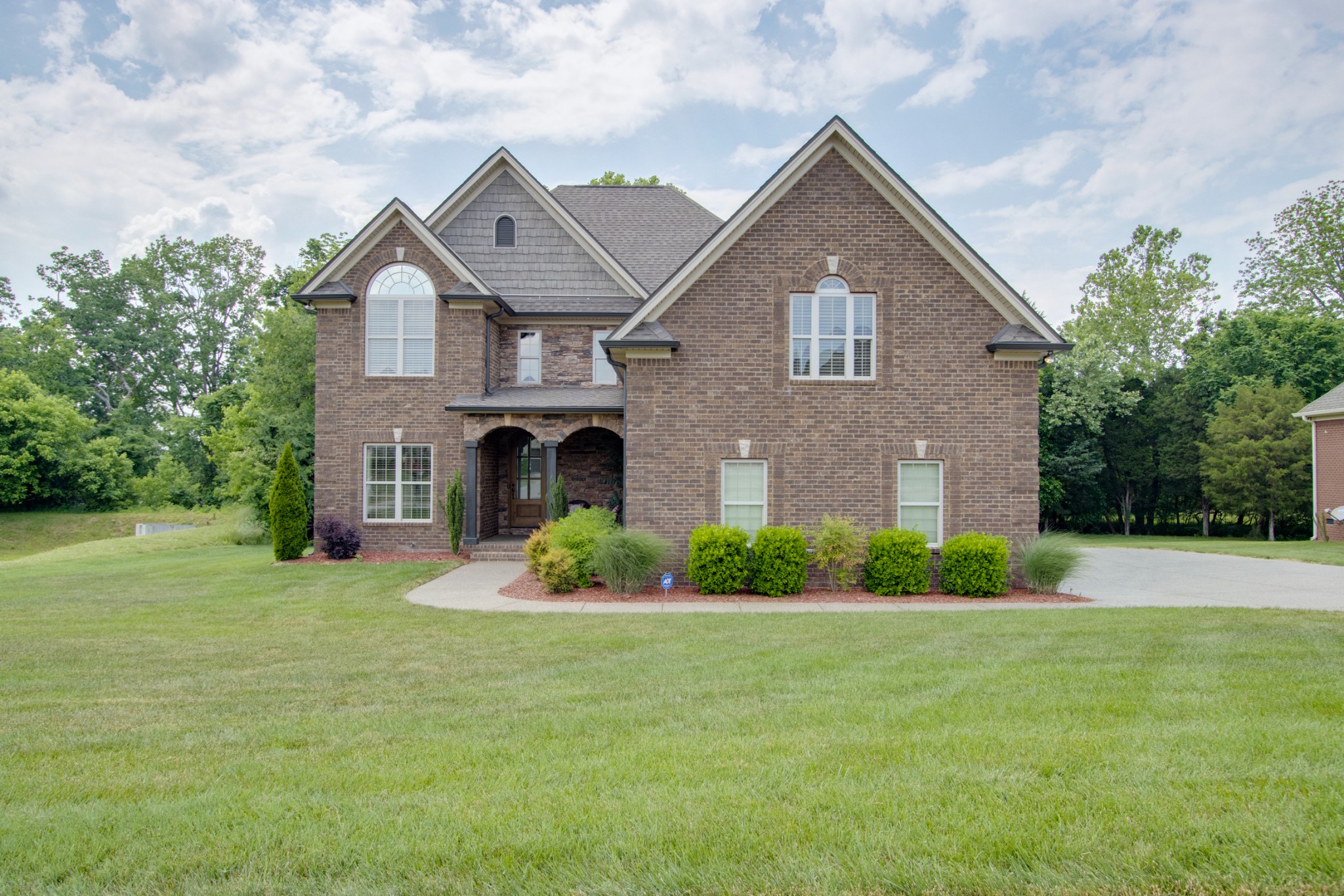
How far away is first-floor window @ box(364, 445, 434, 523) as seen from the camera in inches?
718

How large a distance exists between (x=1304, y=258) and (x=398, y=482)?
4554cm

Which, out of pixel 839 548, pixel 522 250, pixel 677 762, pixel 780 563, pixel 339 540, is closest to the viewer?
pixel 677 762

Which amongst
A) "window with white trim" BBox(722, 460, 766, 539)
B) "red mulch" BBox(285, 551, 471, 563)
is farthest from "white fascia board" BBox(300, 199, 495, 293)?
"window with white trim" BBox(722, 460, 766, 539)

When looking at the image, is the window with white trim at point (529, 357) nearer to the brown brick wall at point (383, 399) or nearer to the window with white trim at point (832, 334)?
the brown brick wall at point (383, 399)

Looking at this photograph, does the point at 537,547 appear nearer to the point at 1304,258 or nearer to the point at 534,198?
the point at 534,198

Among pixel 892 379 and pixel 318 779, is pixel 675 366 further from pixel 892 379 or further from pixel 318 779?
pixel 318 779

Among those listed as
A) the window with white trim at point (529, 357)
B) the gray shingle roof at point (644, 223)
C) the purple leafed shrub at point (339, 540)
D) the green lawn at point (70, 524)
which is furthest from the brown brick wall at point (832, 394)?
the green lawn at point (70, 524)

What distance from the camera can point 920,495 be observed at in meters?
13.1

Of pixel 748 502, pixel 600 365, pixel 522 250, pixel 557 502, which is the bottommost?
pixel 557 502

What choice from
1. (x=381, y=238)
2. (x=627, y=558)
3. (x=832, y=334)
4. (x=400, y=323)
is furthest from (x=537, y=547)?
(x=381, y=238)

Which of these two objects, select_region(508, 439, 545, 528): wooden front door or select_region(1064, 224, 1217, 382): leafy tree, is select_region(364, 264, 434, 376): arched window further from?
select_region(1064, 224, 1217, 382): leafy tree

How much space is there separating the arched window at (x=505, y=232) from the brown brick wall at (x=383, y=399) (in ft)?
8.35

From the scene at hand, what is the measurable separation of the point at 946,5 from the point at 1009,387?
7732 mm

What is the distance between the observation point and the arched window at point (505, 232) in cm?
2006
